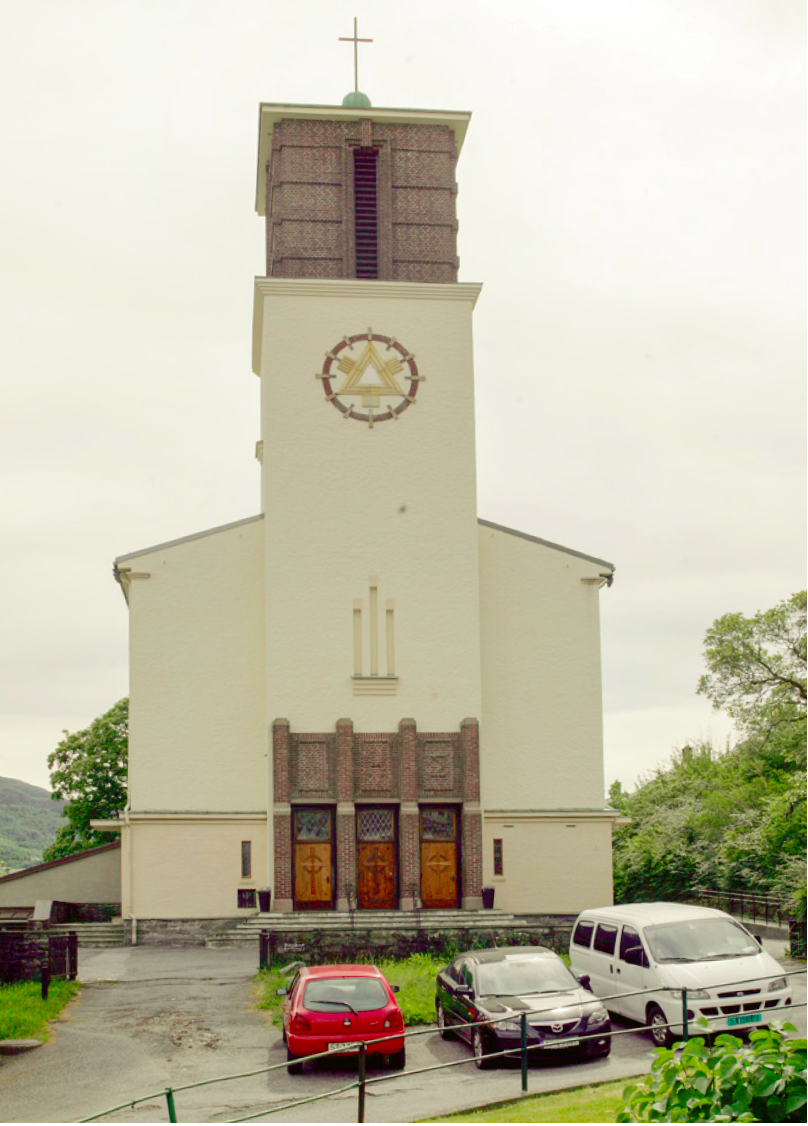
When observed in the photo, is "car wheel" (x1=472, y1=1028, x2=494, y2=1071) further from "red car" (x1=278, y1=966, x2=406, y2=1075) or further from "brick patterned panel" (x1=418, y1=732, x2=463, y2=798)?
"brick patterned panel" (x1=418, y1=732, x2=463, y2=798)

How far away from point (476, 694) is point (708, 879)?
12.4m

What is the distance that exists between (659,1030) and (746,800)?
2392cm

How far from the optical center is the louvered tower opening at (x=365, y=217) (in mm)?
35875

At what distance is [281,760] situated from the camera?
1273 inches

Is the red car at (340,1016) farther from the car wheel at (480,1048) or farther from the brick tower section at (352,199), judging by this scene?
the brick tower section at (352,199)

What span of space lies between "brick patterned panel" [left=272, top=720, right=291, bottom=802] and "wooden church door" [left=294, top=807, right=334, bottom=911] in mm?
771

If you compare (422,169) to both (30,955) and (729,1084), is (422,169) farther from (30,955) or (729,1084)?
(729,1084)

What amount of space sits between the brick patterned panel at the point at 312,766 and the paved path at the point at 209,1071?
9.72 meters

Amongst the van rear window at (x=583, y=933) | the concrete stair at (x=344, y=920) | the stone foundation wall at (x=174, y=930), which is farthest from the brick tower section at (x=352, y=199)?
the van rear window at (x=583, y=933)

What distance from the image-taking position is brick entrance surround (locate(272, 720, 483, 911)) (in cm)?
3203

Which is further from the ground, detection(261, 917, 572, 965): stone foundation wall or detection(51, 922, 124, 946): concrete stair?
detection(261, 917, 572, 965): stone foundation wall

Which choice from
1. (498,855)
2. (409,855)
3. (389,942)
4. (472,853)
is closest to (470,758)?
(472,853)

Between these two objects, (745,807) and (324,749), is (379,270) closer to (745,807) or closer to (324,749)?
(324,749)

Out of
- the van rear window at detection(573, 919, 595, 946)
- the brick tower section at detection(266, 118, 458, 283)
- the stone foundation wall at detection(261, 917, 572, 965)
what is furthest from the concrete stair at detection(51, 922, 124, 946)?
the brick tower section at detection(266, 118, 458, 283)
